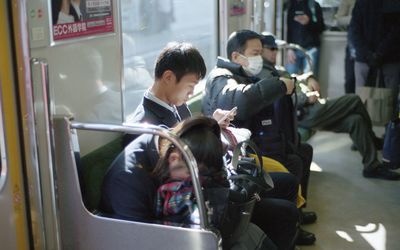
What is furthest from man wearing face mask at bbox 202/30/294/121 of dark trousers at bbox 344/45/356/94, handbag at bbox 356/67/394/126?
dark trousers at bbox 344/45/356/94

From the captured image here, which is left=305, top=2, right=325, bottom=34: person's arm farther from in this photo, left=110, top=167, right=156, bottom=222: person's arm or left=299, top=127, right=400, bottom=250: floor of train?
left=110, top=167, right=156, bottom=222: person's arm

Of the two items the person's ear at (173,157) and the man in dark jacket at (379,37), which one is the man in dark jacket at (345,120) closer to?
the man in dark jacket at (379,37)

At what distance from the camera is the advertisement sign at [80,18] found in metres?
2.17

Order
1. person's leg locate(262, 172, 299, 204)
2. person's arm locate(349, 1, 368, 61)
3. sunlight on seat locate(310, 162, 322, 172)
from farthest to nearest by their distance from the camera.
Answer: person's arm locate(349, 1, 368, 61)
sunlight on seat locate(310, 162, 322, 172)
person's leg locate(262, 172, 299, 204)

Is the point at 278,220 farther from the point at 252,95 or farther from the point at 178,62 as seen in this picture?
the point at 178,62

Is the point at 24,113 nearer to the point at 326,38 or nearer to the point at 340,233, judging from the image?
the point at 340,233

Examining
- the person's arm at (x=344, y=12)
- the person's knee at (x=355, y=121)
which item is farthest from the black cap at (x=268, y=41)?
the person's arm at (x=344, y=12)

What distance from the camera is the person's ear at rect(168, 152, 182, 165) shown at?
6.54 feet

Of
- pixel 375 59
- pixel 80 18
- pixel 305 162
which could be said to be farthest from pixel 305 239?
pixel 375 59

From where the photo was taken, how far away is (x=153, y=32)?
3.36 m

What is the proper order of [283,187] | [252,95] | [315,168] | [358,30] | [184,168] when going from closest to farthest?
[184,168] → [283,187] → [252,95] → [315,168] → [358,30]

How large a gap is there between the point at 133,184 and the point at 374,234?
6.21 feet

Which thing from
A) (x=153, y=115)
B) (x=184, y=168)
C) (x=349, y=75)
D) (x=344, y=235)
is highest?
(x=153, y=115)

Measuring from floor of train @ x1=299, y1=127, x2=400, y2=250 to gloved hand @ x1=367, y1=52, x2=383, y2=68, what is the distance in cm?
97
